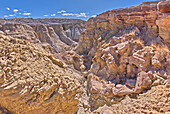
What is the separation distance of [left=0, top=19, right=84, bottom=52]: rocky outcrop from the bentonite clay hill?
8009 millimetres

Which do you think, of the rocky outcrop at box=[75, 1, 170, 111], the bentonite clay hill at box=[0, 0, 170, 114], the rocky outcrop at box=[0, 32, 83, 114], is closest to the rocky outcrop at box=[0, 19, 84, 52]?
the rocky outcrop at box=[0, 32, 83, 114]

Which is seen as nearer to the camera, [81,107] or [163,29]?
[163,29]

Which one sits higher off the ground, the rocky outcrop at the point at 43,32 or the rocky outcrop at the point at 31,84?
the rocky outcrop at the point at 43,32

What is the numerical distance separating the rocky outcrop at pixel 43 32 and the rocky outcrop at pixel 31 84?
279 inches

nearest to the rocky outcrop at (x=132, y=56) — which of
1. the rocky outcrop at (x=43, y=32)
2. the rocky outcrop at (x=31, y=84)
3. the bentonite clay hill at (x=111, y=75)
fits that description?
the bentonite clay hill at (x=111, y=75)

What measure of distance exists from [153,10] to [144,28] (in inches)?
46.4

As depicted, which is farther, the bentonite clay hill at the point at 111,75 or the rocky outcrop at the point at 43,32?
the rocky outcrop at the point at 43,32

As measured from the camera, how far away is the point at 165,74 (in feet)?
18.6

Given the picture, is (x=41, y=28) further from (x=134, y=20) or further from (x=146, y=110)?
(x=146, y=110)

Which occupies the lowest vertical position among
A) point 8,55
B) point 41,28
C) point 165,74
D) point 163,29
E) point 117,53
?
point 165,74

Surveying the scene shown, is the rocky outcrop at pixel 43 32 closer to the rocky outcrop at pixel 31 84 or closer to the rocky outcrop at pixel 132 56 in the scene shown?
Result: the rocky outcrop at pixel 31 84

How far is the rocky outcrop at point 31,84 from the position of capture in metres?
6.01

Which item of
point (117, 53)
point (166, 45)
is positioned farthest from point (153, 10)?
point (117, 53)

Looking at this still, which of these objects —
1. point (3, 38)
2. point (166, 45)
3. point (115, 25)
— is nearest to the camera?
point (166, 45)
